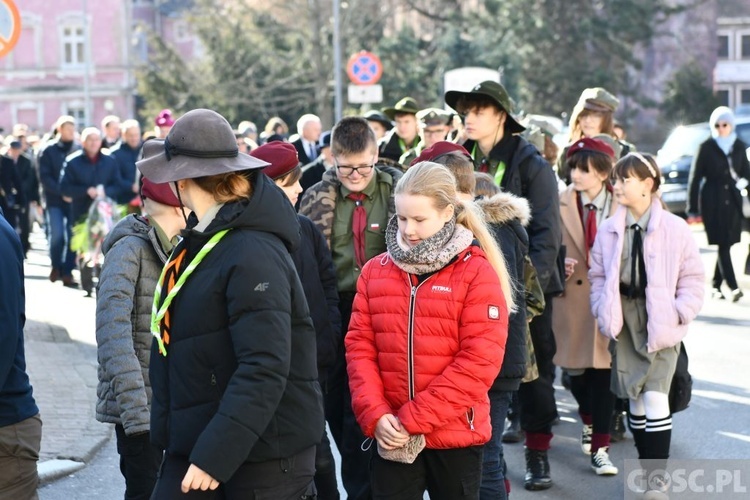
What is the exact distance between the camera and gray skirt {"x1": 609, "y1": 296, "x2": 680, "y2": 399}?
6.68m

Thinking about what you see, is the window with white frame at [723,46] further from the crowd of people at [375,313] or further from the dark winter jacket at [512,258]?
the dark winter jacket at [512,258]

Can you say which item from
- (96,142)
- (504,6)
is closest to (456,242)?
(96,142)

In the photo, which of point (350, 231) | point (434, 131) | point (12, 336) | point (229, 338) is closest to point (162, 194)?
point (12, 336)

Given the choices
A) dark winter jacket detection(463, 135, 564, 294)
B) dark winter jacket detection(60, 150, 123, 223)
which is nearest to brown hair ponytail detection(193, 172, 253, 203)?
dark winter jacket detection(463, 135, 564, 294)

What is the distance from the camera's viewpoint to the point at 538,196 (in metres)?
6.98

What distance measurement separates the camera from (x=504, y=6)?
4441 centimetres

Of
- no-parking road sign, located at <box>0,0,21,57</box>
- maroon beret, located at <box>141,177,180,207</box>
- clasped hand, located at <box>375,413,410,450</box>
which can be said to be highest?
no-parking road sign, located at <box>0,0,21,57</box>

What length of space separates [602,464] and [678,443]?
833mm

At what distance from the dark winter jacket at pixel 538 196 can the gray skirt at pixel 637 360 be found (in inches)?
19.7

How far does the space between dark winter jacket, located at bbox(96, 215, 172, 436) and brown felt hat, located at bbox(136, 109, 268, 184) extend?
1203 millimetres

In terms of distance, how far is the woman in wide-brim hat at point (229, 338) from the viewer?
368 centimetres

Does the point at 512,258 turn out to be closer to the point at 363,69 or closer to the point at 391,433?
the point at 391,433

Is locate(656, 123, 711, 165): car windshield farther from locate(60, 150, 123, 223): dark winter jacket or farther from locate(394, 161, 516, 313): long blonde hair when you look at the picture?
locate(394, 161, 516, 313): long blonde hair

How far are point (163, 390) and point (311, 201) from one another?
8.88ft
